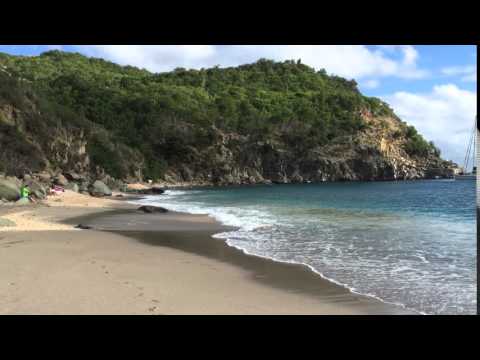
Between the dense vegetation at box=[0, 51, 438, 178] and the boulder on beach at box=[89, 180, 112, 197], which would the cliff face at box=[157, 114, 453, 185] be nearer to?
the dense vegetation at box=[0, 51, 438, 178]

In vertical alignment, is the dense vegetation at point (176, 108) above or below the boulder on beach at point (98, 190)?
above

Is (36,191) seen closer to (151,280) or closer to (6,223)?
(6,223)

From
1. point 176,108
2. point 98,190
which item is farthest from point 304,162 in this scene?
point 98,190

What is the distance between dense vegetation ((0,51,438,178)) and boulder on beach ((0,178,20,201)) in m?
26.4

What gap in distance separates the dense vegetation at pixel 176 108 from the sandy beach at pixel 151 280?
41892 millimetres

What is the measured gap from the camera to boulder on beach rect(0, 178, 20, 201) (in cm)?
2323

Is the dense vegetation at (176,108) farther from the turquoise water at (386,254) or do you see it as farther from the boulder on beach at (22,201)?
the turquoise water at (386,254)

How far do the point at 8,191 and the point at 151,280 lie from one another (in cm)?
1935

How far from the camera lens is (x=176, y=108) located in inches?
3733

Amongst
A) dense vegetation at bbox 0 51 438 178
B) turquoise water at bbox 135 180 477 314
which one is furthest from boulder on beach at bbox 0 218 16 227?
dense vegetation at bbox 0 51 438 178

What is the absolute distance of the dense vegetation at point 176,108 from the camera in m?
77.1

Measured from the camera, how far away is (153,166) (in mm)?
82562

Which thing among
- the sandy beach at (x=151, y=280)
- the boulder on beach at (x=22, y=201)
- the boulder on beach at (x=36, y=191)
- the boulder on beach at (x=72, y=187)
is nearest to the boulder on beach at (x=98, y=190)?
the boulder on beach at (x=72, y=187)
